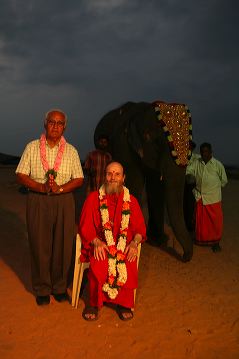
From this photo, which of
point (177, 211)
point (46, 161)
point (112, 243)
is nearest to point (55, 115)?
point (46, 161)

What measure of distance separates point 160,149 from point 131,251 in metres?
2.33

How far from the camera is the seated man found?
4172 mm

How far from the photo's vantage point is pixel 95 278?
423cm

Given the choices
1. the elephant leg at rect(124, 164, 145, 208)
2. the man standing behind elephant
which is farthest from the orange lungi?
the elephant leg at rect(124, 164, 145, 208)

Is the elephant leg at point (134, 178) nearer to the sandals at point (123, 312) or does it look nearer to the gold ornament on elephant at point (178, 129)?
the gold ornament on elephant at point (178, 129)

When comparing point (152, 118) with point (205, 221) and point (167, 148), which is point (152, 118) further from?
point (205, 221)

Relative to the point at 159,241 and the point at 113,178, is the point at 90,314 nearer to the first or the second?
the point at 113,178

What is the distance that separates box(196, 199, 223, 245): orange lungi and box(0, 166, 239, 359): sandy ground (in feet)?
2.07

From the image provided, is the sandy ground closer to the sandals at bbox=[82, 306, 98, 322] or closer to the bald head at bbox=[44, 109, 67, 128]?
the sandals at bbox=[82, 306, 98, 322]

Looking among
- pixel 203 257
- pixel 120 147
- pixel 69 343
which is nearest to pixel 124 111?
pixel 120 147

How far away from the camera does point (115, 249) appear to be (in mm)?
4234

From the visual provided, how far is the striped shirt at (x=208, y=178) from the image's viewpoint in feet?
22.4

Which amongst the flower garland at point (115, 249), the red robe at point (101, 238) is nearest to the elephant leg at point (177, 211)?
the red robe at point (101, 238)

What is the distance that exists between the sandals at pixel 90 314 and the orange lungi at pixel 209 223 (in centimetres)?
321
